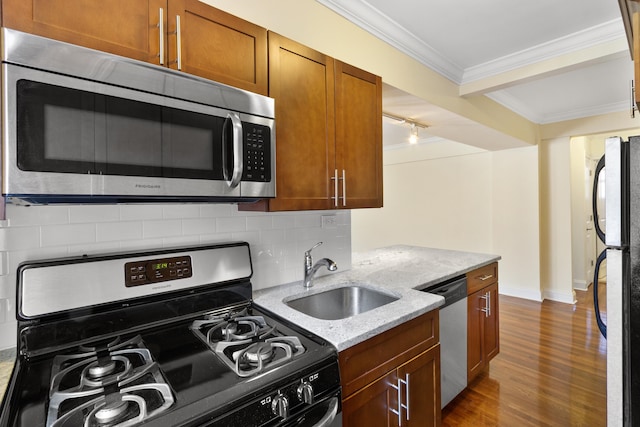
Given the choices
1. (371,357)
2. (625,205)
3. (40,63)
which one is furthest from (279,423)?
(625,205)

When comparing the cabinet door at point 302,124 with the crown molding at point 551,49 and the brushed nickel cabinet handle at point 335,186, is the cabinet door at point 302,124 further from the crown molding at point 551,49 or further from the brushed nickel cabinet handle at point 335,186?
the crown molding at point 551,49

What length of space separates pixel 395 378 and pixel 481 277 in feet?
4.28

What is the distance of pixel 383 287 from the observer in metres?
1.70

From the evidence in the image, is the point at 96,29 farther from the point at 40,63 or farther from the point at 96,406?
the point at 96,406

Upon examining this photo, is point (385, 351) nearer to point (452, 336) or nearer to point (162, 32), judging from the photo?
point (452, 336)

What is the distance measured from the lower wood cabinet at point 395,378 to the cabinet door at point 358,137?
696 mm

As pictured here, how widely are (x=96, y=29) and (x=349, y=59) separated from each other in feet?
4.28

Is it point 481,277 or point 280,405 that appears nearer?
point 280,405

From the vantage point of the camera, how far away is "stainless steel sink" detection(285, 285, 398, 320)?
167 centimetres

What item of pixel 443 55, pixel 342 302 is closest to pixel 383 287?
pixel 342 302

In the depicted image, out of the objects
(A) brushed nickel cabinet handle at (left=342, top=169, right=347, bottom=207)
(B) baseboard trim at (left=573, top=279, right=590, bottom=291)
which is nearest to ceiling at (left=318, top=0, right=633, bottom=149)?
(A) brushed nickel cabinet handle at (left=342, top=169, right=347, bottom=207)

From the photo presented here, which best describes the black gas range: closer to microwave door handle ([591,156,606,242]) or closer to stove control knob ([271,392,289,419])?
stove control knob ([271,392,289,419])

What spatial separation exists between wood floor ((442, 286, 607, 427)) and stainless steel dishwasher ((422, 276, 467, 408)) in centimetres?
21

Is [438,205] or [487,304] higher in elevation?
[438,205]
